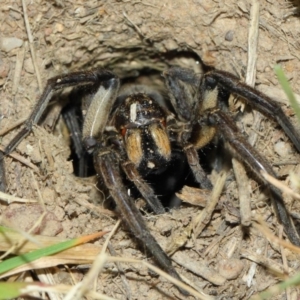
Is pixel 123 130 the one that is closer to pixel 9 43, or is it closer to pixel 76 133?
pixel 76 133

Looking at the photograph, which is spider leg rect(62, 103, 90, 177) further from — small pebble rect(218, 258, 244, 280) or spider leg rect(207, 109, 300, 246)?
small pebble rect(218, 258, 244, 280)

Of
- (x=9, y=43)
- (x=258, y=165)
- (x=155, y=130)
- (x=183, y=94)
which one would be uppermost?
(x=9, y=43)

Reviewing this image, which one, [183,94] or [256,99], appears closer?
[256,99]

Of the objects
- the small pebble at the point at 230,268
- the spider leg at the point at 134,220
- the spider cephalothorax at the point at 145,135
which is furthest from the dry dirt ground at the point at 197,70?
the spider cephalothorax at the point at 145,135

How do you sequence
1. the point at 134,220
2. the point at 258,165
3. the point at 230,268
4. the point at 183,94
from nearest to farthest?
the point at 134,220 < the point at 258,165 < the point at 230,268 < the point at 183,94

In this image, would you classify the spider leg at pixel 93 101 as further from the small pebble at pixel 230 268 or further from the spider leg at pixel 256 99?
the small pebble at pixel 230 268

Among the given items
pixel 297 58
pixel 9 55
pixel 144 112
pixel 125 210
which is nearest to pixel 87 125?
pixel 144 112

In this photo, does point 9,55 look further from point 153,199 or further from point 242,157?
point 242,157

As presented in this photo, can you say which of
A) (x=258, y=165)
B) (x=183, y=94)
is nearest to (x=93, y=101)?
(x=183, y=94)
